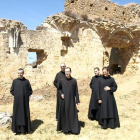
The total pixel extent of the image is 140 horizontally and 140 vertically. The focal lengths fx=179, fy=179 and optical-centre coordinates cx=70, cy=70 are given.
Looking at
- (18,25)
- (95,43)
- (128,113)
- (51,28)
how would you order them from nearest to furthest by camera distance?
1. (128,113)
2. (18,25)
3. (51,28)
4. (95,43)

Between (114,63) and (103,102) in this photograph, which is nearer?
(103,102)

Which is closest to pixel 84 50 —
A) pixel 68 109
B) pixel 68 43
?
pixel 68 43

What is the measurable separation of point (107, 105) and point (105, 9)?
12799 millimetres

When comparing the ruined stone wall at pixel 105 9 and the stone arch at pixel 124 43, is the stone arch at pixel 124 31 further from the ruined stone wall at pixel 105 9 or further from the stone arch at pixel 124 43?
the ruined stone wall at pixel 105 9

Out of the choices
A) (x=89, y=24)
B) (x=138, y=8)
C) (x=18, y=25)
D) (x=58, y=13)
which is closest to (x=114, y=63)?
(x=138, y=8)

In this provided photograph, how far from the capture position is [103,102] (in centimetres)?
509

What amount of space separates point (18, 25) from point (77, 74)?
4.97 m

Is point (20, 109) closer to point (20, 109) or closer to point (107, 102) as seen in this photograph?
point (20, 109)

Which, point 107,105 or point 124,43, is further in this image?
point 124,43

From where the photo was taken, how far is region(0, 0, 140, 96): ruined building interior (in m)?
10.0

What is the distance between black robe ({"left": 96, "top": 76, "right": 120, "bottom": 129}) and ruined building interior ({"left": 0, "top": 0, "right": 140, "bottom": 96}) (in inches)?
251

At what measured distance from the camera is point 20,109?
469cm

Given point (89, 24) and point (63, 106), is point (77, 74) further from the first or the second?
point (63, 106)

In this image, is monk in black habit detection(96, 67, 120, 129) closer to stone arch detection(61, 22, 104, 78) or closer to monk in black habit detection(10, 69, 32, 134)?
monk in black habit detection(10, 69, 32, 134)
